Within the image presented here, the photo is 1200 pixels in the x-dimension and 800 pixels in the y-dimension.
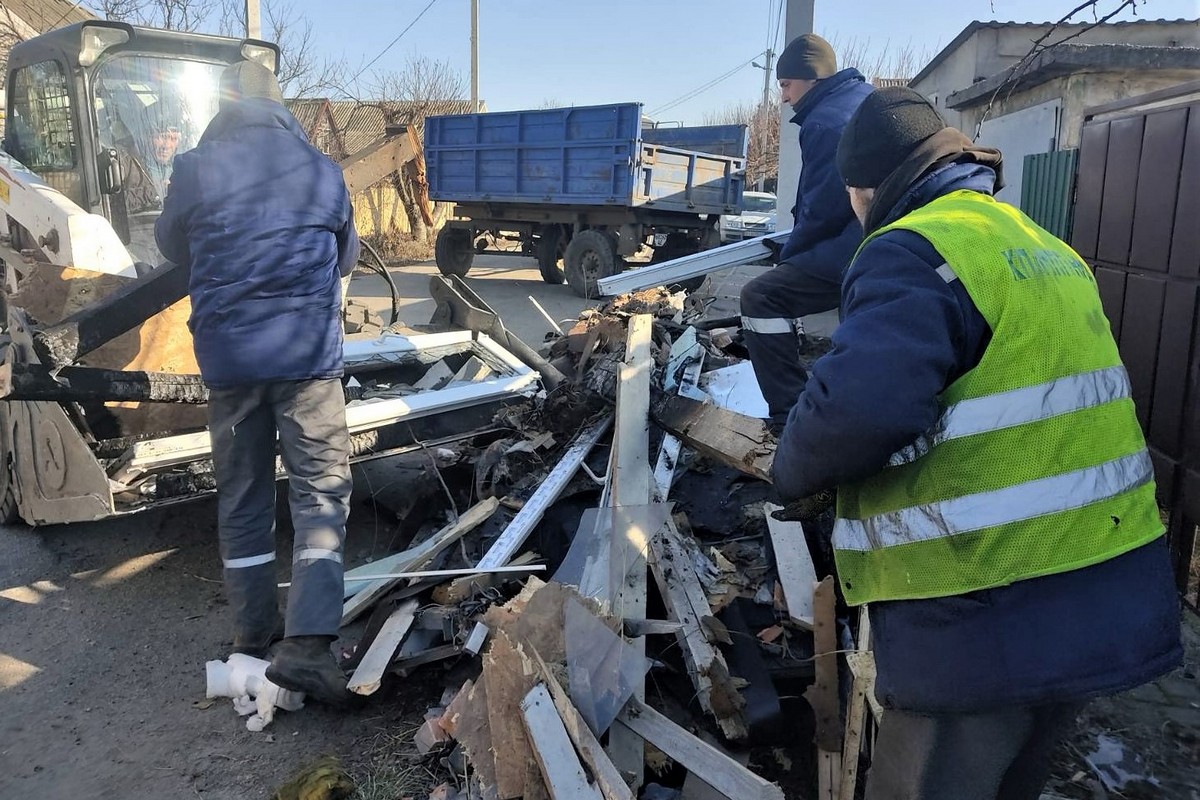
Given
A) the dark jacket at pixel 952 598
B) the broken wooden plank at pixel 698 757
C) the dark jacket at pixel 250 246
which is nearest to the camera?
the dark jacket at pixel 952 598

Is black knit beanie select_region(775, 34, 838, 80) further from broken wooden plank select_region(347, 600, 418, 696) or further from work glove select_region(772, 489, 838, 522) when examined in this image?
broken wooden plank select_region(347, 600, 418, 696)

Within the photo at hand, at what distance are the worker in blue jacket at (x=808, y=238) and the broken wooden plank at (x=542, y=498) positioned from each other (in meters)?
0.91

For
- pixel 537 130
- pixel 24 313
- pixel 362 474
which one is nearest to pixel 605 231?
pixel 537 130

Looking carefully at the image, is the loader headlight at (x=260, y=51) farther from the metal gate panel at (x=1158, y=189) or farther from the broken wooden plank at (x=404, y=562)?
the metal gate panel at (x=1158, y=189)

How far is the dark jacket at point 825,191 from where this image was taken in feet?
12.1

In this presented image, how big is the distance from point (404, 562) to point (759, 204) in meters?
15.7

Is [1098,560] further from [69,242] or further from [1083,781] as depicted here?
[69,242]

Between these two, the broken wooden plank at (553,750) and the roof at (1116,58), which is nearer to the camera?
the broken wooden plank at (553,750)

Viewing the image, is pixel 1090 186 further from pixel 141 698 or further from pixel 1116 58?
pixel 141 698

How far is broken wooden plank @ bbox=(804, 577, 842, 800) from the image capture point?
8.14ft

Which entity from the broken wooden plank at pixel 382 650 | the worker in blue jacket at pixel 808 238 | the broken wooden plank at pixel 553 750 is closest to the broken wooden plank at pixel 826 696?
the broken wooden plank at pixel 553 750

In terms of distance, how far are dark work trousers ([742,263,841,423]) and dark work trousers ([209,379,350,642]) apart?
6.15ft

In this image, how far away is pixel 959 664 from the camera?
5.06 feet

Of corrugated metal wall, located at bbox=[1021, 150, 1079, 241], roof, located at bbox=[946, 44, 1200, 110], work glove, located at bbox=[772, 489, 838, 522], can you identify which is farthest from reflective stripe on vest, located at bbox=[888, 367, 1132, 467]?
roof, located at bbox=[946, 44, 1200, 110]
